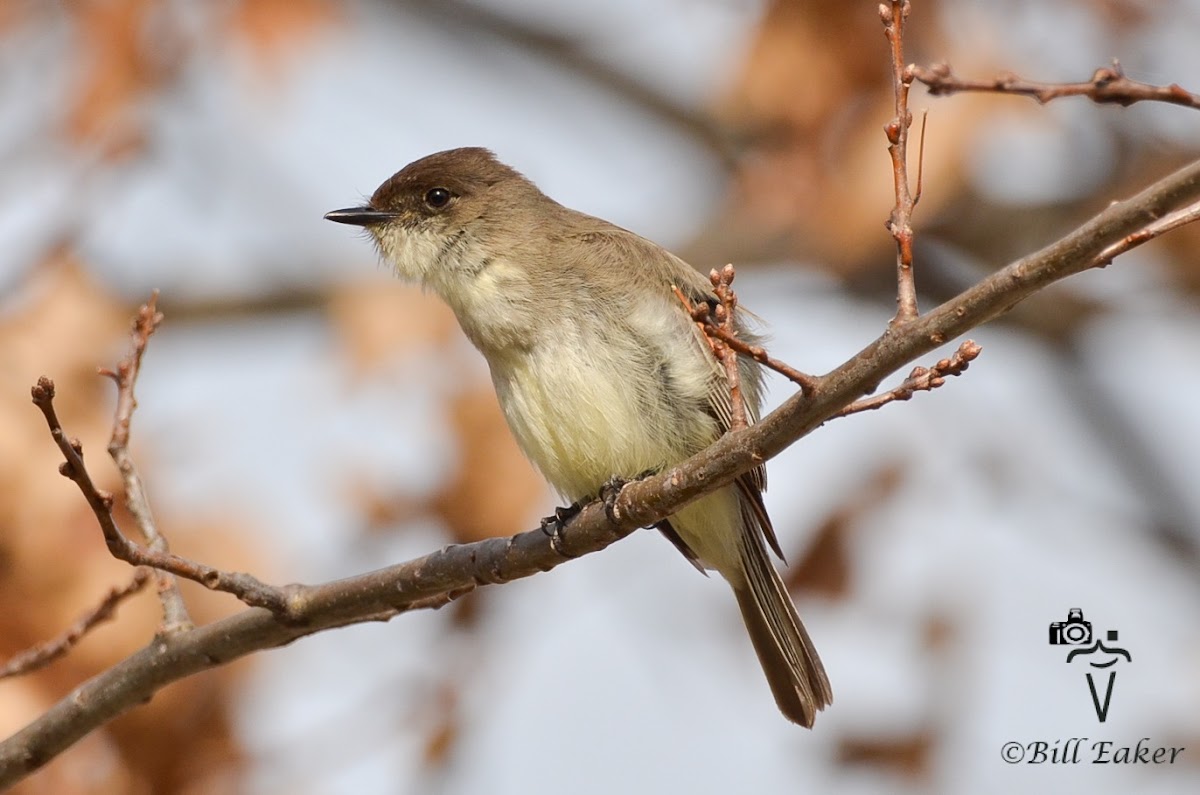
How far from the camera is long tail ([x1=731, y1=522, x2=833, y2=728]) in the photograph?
527 centimetres

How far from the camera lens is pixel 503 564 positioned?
4102 mm

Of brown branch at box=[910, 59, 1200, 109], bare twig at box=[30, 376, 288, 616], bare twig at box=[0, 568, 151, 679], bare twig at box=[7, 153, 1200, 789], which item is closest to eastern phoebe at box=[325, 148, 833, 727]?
bare twig at box=[7, 153, 1200, 789]

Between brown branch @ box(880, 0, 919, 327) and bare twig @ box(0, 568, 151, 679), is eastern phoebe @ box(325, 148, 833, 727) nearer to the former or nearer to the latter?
bare twig @ box(0, 568, 151, 679)

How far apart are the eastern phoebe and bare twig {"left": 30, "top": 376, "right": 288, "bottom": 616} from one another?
130 centimetres

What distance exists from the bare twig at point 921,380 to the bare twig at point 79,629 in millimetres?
1900

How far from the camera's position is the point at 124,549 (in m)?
3.52

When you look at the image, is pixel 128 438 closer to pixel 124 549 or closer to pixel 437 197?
pixel 124 549

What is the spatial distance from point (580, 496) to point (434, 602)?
91 cm

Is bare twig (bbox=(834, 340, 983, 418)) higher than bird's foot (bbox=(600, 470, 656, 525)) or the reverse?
the reverse

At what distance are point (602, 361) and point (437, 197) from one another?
132cm

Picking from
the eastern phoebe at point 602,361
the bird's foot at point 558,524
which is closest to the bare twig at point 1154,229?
the bird's foot at point 558,524

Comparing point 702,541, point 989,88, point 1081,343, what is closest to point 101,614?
point 702,541

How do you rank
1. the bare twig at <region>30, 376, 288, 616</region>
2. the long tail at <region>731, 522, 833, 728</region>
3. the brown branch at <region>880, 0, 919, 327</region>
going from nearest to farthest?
1. the brown branch at <region>880, 0, 919, 327</region>
2. the bare twig at <region>30, 376, 288, 616</region>
3. the long tail at <region>731, 522, 833, 728</region>

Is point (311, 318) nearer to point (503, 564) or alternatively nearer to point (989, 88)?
point (503, 564)
